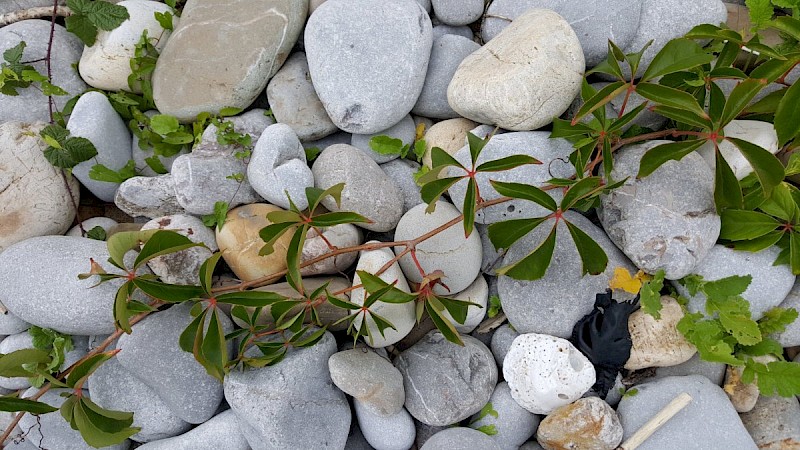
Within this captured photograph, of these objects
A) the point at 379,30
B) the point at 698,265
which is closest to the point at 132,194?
the point at 379,30

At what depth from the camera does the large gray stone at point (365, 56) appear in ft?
7.27

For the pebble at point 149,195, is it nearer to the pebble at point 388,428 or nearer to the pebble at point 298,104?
the pebble at point 298,104

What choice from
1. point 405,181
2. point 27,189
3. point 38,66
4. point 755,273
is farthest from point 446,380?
point 38,66

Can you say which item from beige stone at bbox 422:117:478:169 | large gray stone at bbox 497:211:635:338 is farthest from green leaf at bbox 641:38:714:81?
beige stone at bbox 422:117:478:169

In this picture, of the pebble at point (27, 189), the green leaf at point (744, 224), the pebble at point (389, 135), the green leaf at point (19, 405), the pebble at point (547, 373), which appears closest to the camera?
the green leaf at point (19, 405)

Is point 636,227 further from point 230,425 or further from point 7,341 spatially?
point 7,341

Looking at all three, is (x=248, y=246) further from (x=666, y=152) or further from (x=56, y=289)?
(x=666, y=152)

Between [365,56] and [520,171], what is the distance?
0.75 metres

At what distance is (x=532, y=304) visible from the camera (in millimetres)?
→ 2125

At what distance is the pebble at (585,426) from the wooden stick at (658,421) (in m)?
0.05

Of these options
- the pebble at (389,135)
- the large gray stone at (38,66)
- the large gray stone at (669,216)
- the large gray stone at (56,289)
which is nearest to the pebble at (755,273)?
the large gray stone at (669,216)

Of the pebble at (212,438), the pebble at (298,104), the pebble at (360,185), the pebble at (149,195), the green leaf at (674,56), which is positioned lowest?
the pebble at (212,438)

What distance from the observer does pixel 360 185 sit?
7.18 feet

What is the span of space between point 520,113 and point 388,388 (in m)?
1.11
